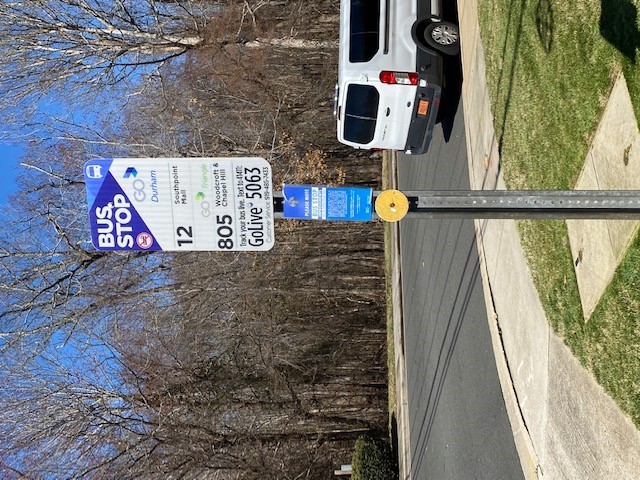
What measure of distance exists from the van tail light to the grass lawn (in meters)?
1.95

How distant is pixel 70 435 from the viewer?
17094mm

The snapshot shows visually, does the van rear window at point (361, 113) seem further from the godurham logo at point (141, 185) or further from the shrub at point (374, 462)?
the shrub at point (374, 462)

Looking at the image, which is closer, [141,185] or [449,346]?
[141,185]

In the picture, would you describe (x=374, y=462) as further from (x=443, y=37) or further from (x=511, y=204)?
(x=511, y=204)

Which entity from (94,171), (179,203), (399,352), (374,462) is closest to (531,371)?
(179,203)

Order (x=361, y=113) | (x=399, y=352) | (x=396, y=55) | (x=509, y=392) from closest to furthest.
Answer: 1. (x=509, y=392)
2. (x=396, y=55)
3. (x=361, y=113)
4. (x=399, y=352)

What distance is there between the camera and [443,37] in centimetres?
1105

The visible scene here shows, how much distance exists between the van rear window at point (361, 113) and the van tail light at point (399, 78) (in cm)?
37

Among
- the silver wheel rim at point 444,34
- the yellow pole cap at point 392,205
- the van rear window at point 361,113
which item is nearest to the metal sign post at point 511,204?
the yellow pole cap at point 392,205

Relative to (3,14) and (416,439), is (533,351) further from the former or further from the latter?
(3,14)

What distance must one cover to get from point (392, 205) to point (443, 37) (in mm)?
Answer: 7761

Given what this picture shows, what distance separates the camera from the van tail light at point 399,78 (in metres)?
10.8

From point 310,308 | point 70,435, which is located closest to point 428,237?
point 310,308

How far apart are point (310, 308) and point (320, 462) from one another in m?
4.61
